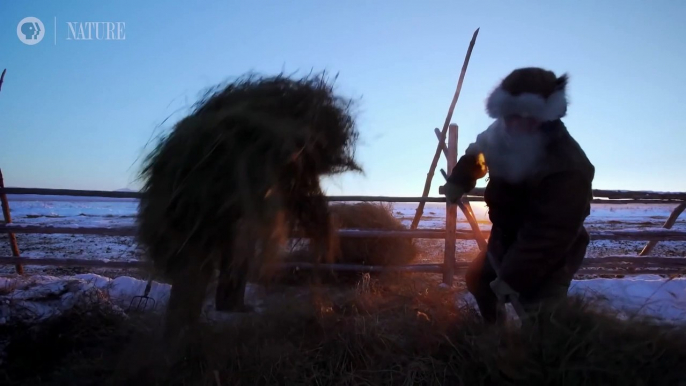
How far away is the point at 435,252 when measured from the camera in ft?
28.3

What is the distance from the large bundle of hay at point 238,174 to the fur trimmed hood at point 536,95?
2.28 feet

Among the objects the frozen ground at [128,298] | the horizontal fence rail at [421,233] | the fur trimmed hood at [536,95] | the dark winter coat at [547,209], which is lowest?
the frozen ground at [128,298]

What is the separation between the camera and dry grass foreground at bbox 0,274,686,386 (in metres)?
1.58

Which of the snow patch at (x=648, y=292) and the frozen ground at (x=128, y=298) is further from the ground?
the frozen ground at (x=128, y=298)

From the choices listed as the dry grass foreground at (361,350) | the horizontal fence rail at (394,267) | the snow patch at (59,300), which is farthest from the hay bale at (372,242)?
the dry grass foreground at (361,350)

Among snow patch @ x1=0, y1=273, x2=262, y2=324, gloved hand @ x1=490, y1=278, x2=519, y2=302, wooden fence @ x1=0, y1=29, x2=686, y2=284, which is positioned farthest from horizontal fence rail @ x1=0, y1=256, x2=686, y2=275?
gloved hand @ x1=490, y1=278, x2=519, y2=302

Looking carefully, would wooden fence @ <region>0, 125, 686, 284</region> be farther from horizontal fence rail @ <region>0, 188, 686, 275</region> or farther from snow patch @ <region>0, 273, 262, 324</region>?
snow patch @ <region>0, 273, 262, 324</region>

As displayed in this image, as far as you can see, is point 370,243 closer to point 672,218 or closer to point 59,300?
point 59,300

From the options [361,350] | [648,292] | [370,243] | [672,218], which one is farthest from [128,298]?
[672,218]

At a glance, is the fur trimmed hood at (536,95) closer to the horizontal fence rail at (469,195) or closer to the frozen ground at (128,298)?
the frozen ground at (128,298)

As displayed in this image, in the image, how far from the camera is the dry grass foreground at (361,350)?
158 centimetres

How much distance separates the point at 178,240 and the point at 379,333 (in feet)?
3.04

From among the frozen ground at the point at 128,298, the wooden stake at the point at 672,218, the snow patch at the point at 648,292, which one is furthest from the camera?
the wooden stake at the point at 672,218

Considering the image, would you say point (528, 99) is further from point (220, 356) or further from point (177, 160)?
point (220, 356)
